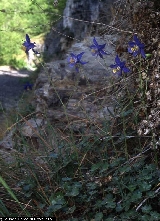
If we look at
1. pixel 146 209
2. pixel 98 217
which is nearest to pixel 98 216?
pixel 98 217

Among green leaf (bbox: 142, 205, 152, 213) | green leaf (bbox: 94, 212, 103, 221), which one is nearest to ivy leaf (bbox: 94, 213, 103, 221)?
green leaf (bbox: 94, 212, 103, 221)

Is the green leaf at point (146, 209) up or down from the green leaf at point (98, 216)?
up

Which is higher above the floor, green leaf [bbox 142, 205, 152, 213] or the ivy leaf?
green leaf [bbox 142, 205, 152, 213]

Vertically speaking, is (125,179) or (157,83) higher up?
(157,83)

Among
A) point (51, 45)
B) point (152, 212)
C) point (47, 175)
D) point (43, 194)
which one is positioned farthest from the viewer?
point (51, 45)

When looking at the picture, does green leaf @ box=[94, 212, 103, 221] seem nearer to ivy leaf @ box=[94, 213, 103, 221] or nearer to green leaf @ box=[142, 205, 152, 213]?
ivy leaf @ box=[94, 213, 103, 221]

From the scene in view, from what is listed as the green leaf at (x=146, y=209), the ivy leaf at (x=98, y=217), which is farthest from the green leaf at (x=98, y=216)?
the green leaf at (x=146, y=209)

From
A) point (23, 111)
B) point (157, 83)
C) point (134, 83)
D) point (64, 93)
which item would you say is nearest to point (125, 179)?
point (157, 83)

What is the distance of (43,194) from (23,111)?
4.72 m

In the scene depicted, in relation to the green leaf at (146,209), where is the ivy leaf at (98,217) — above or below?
below

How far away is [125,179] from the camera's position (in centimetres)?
201

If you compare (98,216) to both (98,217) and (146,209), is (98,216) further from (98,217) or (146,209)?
(146,209)

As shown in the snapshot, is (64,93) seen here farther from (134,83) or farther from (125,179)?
(125,179)

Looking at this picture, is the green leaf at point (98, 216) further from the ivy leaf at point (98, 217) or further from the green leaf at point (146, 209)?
the green leaf at point (146, 209)
